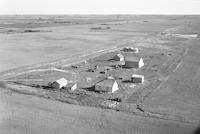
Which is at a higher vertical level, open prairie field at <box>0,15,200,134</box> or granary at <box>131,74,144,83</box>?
granary at <box>131,74,144,83</box>

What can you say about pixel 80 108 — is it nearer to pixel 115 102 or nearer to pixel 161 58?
pixel 115 102

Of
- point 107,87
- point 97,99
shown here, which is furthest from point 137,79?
point 97,99

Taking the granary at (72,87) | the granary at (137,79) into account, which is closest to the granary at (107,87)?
the granary at (72,87)

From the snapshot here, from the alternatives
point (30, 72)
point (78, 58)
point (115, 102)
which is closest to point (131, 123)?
point (115, 102)

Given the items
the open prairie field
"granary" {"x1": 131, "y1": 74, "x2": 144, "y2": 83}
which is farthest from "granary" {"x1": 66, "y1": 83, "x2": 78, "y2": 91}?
"granary" {"x1": 131, "y1": 74, "x2": 144, "y2": 83}

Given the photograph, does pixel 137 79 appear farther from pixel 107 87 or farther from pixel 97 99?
pixel 97 99

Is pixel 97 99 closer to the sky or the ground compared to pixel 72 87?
closer to the ground

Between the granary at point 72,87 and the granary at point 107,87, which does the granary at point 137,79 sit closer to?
the granary at point 107,87

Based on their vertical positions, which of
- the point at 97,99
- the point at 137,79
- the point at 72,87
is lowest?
the point at 97,99

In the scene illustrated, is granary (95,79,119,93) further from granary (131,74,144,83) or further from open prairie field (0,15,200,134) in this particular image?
granary (131,74,144,83)

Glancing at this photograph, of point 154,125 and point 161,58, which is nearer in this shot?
point 154,125

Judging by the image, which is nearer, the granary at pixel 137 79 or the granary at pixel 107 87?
the granary at pixel 107 87
